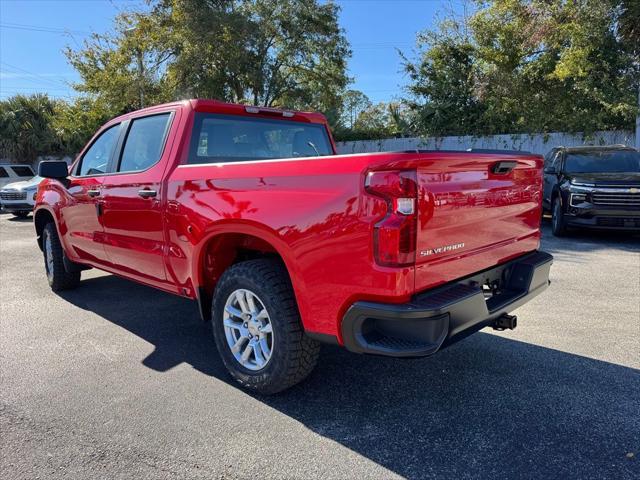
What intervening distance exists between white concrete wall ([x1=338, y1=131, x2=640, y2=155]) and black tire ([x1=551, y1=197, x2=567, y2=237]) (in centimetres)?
384

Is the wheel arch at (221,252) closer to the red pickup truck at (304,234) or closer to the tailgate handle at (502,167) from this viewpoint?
the red pickup truck at (304,234)

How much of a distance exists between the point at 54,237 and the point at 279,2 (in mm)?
16354

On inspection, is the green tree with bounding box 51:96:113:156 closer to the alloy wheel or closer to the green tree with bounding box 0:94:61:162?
the green tree with bounding box 0:94:61:162

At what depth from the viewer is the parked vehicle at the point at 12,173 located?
17219mm

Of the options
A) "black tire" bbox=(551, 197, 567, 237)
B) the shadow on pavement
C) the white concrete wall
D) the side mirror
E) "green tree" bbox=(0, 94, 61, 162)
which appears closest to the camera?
the side mirror

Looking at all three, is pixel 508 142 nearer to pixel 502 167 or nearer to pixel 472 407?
pixel 502 167

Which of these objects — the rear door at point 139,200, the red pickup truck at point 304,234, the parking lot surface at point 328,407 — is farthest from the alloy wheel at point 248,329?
the rear door at point 139,200

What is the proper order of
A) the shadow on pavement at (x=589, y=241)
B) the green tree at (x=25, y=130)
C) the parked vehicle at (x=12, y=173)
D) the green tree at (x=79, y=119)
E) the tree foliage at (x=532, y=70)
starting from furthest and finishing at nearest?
the green tree at (x=25, y=130) < the green tree at (x=79, y=119) < the parked vehicle at (x=12, y=173) < the tree foliage at (x=532, y=70) < the shadow on pavement at (x=589, y=241)

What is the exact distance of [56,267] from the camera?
5656 millimetres

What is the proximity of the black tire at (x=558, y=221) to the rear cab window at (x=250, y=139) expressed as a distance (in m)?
6.34

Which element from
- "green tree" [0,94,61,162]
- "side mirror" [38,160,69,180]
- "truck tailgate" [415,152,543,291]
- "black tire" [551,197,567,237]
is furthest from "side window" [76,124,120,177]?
"green tree" [0,94,61,162]

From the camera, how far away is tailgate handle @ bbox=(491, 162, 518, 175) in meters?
2.93

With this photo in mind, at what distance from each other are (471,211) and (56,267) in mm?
4949

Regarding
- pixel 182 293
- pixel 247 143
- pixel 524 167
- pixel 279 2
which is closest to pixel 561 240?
pixel 524 167
